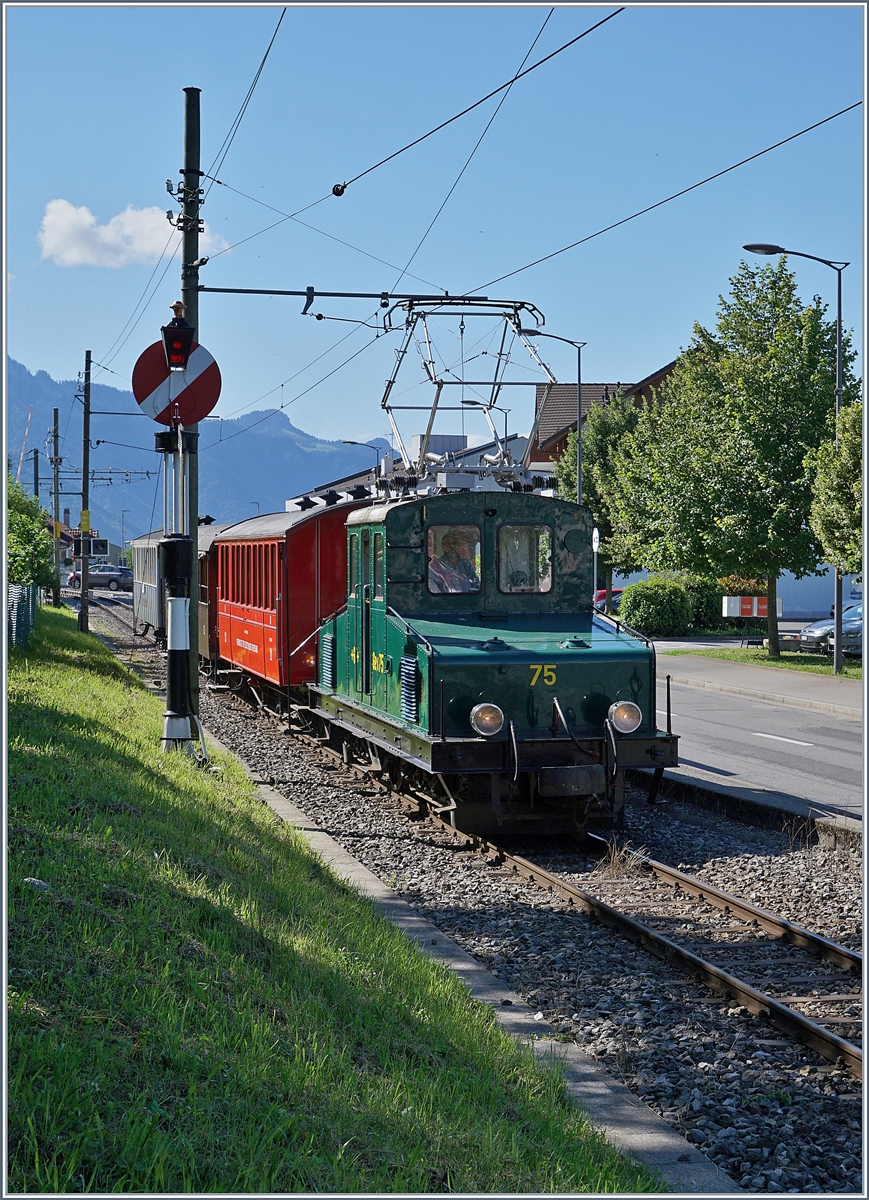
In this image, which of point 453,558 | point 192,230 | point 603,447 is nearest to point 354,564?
point 453,558

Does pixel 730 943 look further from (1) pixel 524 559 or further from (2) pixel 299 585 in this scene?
(2) pixel 299 585

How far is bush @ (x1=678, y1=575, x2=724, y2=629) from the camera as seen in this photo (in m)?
44.7

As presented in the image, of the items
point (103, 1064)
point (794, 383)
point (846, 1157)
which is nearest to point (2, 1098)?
point (103, 1064)

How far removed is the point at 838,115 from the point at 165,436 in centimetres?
703

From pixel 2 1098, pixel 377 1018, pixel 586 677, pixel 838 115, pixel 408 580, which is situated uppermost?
pixel 838 115

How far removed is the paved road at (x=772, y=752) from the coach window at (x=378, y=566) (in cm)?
418

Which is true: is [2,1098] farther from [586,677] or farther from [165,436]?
[165,436]

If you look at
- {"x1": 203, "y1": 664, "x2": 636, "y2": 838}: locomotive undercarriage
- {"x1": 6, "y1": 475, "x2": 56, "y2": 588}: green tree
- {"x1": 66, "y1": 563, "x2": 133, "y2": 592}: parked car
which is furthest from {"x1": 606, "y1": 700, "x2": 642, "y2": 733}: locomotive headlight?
{"x1": 66, "y1": 563, "x2": 133, "y2": 592}: parked car

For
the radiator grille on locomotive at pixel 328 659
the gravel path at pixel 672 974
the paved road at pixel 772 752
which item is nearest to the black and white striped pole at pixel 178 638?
the gravel path at pixel 672 974

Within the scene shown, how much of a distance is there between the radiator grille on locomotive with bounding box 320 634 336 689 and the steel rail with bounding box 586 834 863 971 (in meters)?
5.35

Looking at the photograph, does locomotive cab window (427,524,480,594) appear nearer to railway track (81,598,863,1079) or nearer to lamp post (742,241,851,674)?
railway track (81,598,863,1079)

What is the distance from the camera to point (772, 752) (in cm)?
1661

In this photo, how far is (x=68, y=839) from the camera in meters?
6.36

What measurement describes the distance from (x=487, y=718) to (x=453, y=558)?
2.17 metres
